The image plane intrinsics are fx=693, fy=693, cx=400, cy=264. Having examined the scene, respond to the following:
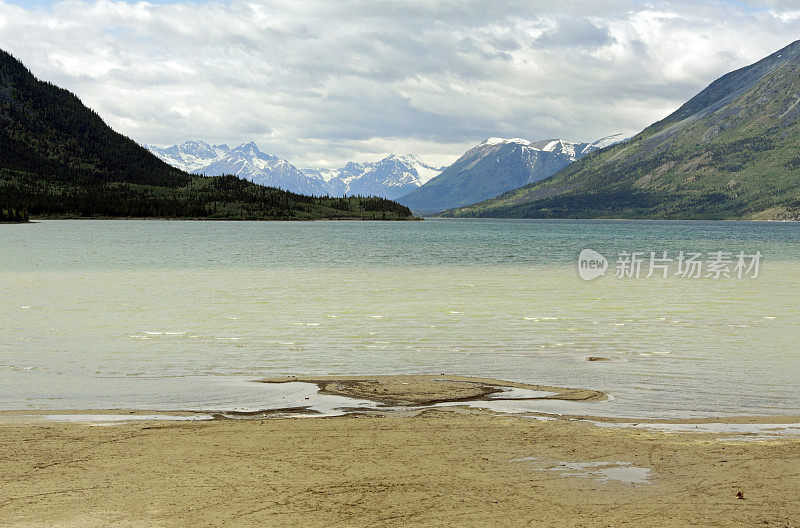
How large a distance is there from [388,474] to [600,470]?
4407 millimetres

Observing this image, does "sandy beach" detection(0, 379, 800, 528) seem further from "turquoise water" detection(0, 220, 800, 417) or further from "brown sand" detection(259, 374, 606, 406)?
"turquoise water" detection(0, 220, 800, 417)

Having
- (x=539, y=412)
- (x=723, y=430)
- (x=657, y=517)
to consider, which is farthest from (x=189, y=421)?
(x=723, y=430)

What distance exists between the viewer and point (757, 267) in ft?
298

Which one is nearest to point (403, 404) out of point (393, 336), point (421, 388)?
point (421, 388)

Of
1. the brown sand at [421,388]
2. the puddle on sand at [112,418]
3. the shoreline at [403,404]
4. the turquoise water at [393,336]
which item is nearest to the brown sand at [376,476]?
the puddle on sand at [112,418]

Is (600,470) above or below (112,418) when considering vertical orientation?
above

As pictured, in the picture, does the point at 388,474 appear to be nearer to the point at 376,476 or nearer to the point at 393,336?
the point at 376,476

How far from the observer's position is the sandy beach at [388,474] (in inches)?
466

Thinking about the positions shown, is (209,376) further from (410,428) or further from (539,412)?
(539,412)

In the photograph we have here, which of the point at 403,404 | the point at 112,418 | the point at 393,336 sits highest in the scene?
the point at 393,336

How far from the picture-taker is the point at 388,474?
551 inches

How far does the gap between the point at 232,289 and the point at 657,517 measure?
50.2 metres

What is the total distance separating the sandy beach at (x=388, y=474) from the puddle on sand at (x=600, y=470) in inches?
1.7

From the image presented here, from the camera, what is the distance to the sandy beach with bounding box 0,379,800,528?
11.8 m
